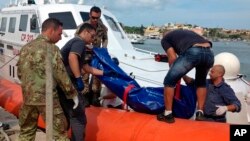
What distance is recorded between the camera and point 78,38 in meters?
4.65

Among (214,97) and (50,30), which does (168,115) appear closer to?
(214,97)

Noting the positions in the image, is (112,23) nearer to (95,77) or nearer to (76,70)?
(95,77)

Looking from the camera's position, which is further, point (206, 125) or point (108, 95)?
point (108, 95)

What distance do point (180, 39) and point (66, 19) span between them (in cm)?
436

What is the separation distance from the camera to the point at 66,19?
8641mm

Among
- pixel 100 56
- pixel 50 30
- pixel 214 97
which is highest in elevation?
pixel 50 30

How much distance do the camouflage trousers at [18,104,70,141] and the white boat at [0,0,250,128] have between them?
2.00 meters

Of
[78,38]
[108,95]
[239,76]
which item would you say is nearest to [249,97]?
[239,76]

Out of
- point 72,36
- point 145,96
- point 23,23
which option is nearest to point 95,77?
point 145,96

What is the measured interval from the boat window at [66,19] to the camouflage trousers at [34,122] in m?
4.39

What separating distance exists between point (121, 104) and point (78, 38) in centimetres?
166

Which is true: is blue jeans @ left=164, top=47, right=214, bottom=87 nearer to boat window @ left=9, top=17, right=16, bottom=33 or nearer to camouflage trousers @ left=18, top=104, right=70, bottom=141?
camouflage trousers @ left=18, top=104, right=70, bottom=141

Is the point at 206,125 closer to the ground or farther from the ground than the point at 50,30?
closer to the ground

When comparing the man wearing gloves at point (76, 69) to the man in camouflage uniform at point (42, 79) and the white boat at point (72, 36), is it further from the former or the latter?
the white boat at point (72, 36)
